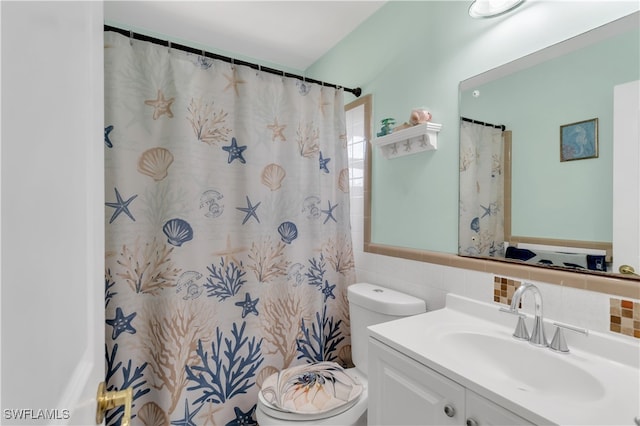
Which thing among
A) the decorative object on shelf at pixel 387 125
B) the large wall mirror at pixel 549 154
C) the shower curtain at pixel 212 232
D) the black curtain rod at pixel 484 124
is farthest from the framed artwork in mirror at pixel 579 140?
the shower curtain at pixel 212 232

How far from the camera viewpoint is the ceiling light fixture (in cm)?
112

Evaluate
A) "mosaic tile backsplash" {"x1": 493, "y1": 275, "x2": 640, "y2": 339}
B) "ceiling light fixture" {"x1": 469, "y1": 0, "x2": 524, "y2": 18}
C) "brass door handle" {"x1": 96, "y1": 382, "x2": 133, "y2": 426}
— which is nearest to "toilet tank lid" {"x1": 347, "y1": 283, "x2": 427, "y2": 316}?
"mosaic tile backsplash" {"x1": 493, "y1": 275, "x2": 640, "y2": 339}

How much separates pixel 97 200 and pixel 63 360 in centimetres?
27

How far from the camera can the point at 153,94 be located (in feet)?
4.47

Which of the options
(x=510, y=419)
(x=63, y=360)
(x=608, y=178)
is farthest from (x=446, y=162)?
(x=63, y=360)

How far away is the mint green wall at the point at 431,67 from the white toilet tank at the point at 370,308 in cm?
28

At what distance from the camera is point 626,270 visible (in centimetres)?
88

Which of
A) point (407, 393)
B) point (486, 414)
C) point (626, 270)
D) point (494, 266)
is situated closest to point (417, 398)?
point (407, 393)

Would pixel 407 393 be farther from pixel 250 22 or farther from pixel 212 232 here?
pixel 250 22

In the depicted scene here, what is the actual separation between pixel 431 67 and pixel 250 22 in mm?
1210

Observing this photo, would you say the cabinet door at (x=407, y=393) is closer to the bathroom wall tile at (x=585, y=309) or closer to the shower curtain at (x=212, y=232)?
the bathroom wall tile at (x=585, y=309)

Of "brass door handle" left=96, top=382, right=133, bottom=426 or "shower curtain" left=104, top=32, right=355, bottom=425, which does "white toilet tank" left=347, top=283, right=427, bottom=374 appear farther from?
"brass door handle" left=96, top=382, right=133, bottom=426

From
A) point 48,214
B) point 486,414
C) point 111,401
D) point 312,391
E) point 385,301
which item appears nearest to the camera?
point 48,214

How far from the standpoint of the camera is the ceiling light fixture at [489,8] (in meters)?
1.12
